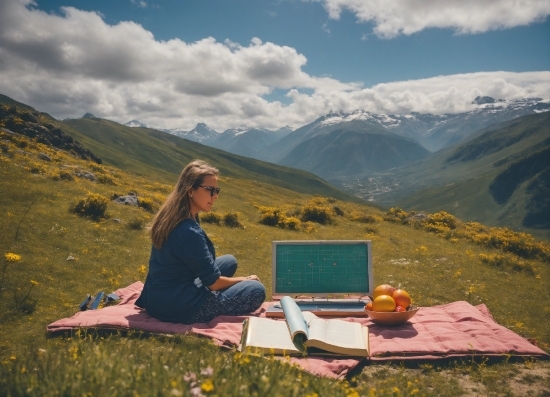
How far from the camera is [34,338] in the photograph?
723cm

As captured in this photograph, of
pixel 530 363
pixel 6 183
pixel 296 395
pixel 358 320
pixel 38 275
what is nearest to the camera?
pixel 296 395

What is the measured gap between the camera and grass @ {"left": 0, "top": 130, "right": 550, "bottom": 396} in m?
3.62

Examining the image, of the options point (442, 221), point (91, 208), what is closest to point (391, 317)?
point (91, 208)

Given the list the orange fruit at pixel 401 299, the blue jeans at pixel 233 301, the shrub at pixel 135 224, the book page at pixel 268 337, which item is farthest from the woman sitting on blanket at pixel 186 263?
the shrub at pixel 135 224

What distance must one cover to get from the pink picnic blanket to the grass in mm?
237

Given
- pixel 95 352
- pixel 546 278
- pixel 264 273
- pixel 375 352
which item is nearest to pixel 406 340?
pixel 375 352

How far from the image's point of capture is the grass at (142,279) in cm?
362

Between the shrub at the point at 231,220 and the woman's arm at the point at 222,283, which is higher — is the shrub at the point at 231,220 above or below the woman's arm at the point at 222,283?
above

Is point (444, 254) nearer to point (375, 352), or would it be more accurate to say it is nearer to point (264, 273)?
point (264, 273)

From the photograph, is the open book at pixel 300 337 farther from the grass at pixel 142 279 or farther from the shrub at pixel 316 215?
the shrub at pixel 316 215

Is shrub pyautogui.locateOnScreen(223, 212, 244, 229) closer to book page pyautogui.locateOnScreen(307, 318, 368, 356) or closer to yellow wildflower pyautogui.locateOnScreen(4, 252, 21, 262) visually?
yellow wildflower pyautogui.locateOnScreen(4, 252, 21, 262)

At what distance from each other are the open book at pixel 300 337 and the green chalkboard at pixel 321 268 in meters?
2.15

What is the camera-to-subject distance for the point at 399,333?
7.86 m

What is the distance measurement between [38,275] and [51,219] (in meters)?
6.07
